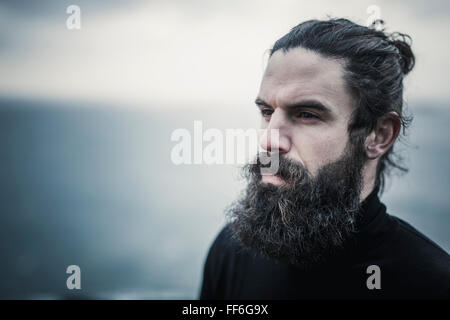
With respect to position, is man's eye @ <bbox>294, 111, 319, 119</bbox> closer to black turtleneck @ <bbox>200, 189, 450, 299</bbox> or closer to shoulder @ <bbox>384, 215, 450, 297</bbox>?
black turtleneck @ <bbox>200, 189, 450, 299</bbox>

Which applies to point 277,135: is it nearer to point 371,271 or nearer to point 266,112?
point 266,112

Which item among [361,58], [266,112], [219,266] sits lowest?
[219,266]

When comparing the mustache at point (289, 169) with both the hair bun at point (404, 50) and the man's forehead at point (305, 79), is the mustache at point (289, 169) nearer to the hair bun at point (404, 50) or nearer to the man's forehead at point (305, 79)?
the man's forehead at point (305, 79)

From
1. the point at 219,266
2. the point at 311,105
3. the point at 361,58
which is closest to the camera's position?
the point at 311,105

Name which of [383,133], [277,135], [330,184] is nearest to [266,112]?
[277,135]

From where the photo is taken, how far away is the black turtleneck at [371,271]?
1337 millimetres

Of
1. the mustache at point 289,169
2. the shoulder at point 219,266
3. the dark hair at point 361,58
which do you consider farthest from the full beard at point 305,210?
the shoulder at point 219,266

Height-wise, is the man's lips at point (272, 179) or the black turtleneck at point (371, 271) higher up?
the man's lips at point (272, 179)

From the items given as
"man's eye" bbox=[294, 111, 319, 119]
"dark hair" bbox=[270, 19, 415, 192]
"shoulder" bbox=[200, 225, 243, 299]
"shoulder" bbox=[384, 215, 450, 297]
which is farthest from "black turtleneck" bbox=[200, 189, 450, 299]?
"man's eye" bbox=[294, 111, 319, 119]

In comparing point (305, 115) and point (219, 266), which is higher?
point (305, 115)

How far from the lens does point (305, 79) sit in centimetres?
139

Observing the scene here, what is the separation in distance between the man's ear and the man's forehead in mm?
198

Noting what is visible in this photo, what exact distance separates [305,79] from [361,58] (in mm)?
273

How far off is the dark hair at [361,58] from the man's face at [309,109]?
4 cm
